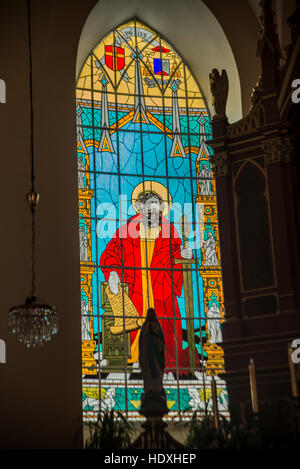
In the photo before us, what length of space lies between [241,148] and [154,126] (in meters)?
3.18

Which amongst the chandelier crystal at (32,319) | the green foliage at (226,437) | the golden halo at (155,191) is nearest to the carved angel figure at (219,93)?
the golden halo at (155,191)

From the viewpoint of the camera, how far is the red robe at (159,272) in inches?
570

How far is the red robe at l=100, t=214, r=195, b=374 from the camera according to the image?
570 inches

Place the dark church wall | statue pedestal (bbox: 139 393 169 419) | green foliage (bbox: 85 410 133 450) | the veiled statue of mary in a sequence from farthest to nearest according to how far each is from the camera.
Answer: the dark church wall
green foliage (bbox: 85 410 133 450)
the veiled statue of mary
statue pedestal (bbox: 139 393 169 419)

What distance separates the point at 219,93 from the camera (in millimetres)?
13305

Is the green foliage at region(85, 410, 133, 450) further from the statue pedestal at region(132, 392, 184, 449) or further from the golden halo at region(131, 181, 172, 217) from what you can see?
the golden halo at region(131, 181, 172, 217)

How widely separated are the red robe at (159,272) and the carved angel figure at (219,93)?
2.64 metres

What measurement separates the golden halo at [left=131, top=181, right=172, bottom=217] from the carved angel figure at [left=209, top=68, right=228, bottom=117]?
7.79 ft

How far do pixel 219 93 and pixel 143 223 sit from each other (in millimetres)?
2843

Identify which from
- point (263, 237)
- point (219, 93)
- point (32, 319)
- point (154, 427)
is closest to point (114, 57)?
point (219, 93)

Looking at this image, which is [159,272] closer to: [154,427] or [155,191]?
[155,191]

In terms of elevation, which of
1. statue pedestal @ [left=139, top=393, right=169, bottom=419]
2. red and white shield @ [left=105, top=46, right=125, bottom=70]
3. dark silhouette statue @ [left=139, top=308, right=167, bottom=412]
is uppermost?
red and white shield @ [left=105, top=46, right=125, bottom=70]

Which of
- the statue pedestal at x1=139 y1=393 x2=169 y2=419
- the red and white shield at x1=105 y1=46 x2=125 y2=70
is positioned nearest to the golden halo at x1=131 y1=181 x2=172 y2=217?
the red and white shield at x1=105 y1=46 x2=125 y2=70
